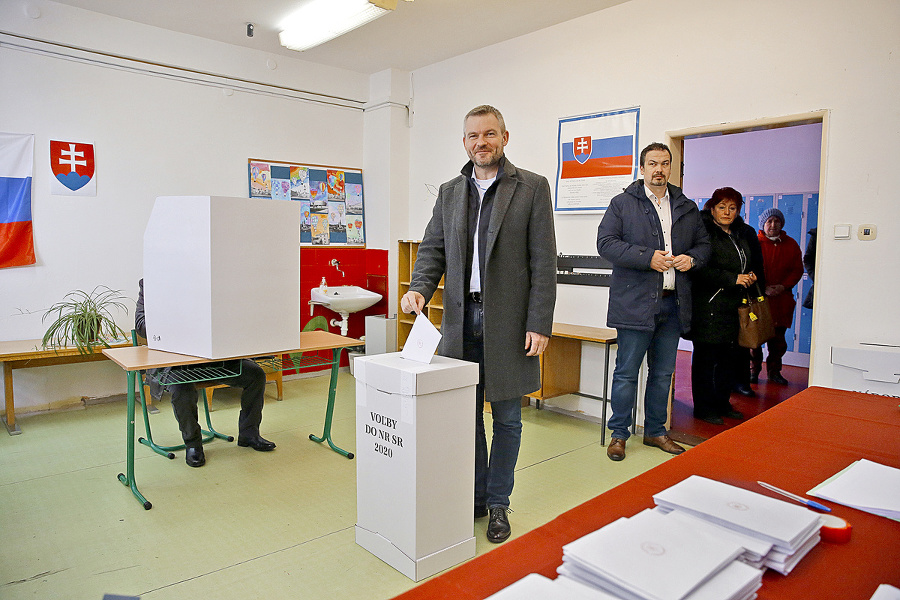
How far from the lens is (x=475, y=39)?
16.2 ft

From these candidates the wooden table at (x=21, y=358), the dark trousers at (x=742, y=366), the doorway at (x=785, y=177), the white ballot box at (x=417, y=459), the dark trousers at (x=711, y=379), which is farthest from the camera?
the doorway at (x=785, y=177)

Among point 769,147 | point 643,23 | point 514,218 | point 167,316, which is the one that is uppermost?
point 643,23

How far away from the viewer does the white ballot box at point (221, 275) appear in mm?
2816

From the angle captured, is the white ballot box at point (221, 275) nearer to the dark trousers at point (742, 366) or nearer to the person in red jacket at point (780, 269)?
the dark trousers at point (742, 366)

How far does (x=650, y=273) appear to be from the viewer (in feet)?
10.8

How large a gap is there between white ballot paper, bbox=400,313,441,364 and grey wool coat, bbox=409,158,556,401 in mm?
252

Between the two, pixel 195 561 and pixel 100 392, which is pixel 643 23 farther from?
pixel 100 392

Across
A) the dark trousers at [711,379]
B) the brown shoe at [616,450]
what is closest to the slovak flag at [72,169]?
the brown shoe at [616,450]

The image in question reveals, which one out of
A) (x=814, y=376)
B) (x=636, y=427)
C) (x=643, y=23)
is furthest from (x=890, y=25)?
(x=636, y=427)

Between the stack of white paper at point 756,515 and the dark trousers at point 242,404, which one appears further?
the dark trousers at point 242,404

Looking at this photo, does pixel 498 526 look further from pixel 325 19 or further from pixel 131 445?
pixel 325 19

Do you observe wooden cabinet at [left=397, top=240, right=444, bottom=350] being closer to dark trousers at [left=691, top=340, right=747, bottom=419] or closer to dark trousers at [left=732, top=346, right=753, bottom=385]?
dark trousers at [left=691, top=340, right=747, bottom=419]

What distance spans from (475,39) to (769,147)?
354 cm

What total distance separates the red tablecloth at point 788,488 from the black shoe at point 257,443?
9.44 feet
